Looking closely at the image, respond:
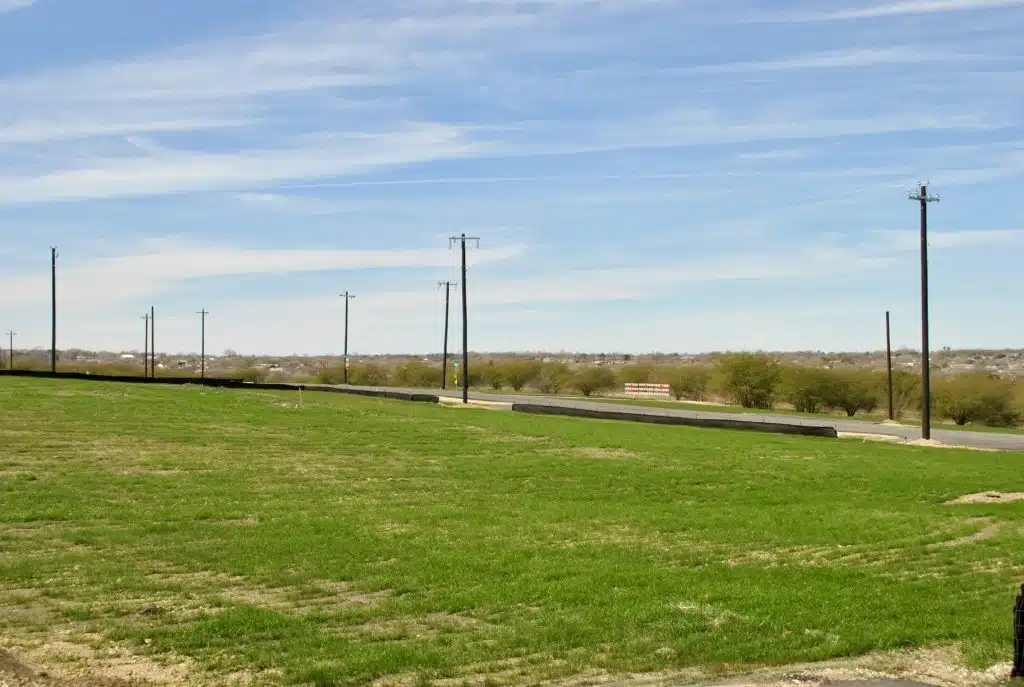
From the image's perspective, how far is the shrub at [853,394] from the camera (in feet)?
266

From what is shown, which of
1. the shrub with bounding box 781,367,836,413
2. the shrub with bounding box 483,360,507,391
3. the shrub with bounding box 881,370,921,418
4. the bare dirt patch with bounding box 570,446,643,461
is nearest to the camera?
the bare dirt patch with bounding box 570,446,643,461

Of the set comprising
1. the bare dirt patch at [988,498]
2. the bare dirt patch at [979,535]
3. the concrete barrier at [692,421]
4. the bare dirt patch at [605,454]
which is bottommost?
the bare dirt patch at [988,498]

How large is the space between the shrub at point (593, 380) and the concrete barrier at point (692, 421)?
1960 inches

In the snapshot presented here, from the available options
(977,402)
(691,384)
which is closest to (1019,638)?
(977,402)

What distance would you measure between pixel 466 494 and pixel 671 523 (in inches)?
219

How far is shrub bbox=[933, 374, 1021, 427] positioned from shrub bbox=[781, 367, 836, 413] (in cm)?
857

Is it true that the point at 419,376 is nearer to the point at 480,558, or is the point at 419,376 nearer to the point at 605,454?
the point at 605,454

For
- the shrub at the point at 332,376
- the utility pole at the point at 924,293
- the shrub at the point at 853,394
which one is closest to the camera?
Answer: the utility pole at the point at 924,293

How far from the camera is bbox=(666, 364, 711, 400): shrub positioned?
317ft

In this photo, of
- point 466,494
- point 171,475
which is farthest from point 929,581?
point 171,475

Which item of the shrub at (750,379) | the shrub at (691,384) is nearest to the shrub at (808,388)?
the shrub at (750,379)

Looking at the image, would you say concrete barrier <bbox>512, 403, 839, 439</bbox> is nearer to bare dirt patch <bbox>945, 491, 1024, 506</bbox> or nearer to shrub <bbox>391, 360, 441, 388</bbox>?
bare dirt patch <bbox>945, 491, 1024, 506</bbox>

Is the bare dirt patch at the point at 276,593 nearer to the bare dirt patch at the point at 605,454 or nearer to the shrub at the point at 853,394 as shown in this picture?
the bare dirt patch at the point at 605,454

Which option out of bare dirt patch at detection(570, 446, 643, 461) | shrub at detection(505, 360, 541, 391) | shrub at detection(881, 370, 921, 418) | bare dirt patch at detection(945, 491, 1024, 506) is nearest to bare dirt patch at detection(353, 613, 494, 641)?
bare dirt patch at detection(945, 491, 1024, 506)
